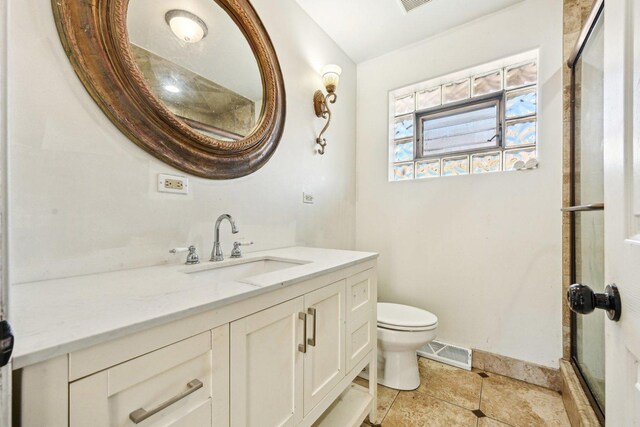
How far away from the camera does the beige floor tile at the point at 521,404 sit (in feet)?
4.45

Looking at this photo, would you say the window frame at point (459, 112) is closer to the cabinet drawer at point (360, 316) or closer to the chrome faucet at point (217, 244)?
the cabinet drawer at point (360, 316)

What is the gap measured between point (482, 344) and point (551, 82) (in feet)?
5.78

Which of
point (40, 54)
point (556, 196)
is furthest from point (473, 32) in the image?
point (40, 54)

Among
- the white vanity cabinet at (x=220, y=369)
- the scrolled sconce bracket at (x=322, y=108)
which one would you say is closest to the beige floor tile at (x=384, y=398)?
the white vanity cabinet at (x=220, y=369)

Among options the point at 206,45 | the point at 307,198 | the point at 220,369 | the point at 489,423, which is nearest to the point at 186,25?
the point at 206,45

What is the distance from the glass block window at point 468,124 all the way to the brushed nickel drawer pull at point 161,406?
1.99 metres

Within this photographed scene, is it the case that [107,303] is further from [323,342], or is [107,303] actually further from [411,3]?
[411,3]

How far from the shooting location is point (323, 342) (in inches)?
38.9

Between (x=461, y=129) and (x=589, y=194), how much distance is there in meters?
0.92

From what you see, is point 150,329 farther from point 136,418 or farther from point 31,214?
point 31,214

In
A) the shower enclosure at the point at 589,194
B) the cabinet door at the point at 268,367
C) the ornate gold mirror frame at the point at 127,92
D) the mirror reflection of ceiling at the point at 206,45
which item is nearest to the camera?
the cabinet door at the point at 268,367

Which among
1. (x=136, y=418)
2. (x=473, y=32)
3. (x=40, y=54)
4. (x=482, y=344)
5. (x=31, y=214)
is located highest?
(x=473, y=32)

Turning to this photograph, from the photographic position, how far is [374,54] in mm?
2266

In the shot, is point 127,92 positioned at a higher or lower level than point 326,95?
lower
